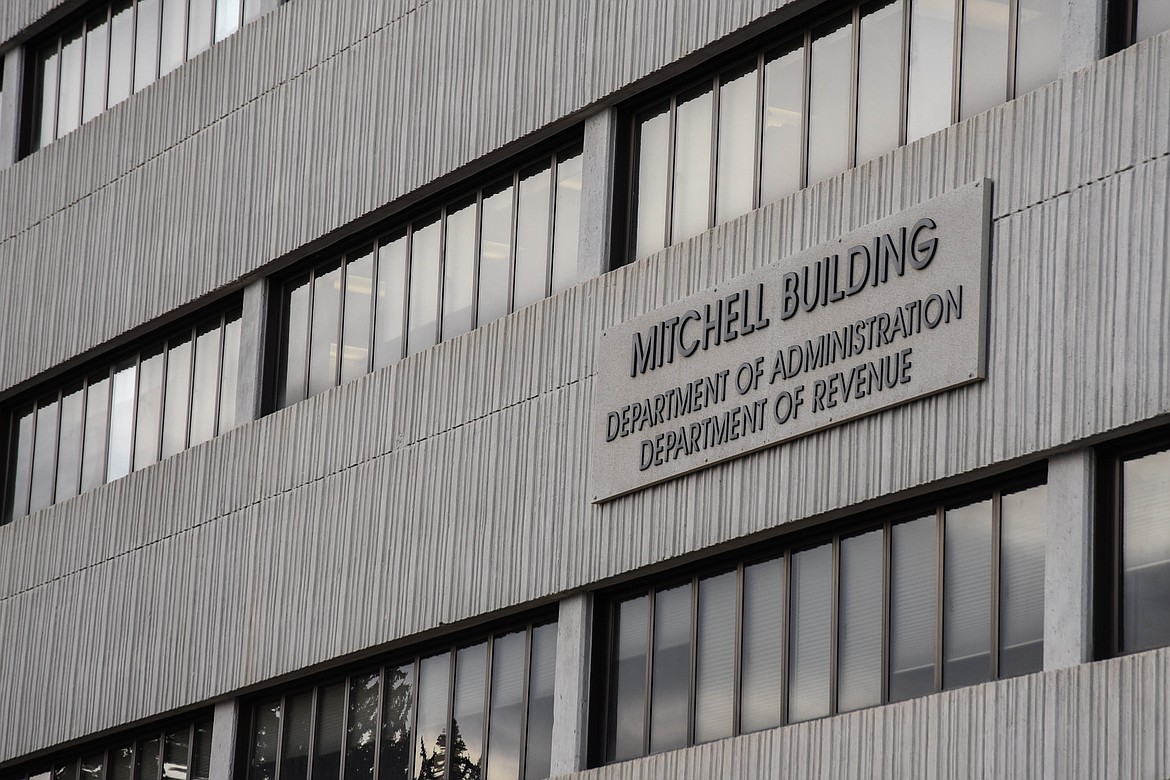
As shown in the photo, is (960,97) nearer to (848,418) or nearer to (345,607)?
(848,418)

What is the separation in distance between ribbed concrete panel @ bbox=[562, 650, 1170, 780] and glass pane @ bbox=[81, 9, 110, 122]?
17.1 metres

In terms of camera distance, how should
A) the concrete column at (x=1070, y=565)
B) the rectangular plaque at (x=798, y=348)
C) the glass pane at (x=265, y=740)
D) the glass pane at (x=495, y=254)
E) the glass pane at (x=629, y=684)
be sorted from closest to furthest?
the concrete column at (x=1070, y=565) < the rectangular plaque at (x=798, y=348) < the glass pane at (x=629, y=684) < the glass pane at (x=495, y=254) < the glass pane at (x=265, y=740)

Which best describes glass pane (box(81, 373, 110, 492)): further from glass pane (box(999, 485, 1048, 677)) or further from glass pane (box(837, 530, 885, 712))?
glass pane (box(999, 485, 1048, 677))

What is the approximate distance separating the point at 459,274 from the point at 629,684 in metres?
5.76

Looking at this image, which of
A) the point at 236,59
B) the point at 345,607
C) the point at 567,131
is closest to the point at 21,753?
the point at 345,607

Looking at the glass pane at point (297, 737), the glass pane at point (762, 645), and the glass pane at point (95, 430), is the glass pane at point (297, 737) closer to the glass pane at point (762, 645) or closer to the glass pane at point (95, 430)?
the glass pane at point (95, 430)

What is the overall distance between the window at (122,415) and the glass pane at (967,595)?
12.2 metres

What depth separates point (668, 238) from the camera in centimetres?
2264

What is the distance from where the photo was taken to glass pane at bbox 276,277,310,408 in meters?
27.6

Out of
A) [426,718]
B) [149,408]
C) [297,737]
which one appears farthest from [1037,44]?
[149,408]

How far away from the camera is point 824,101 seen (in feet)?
69.4

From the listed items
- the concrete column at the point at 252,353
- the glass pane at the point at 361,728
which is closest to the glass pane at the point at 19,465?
the concrete column at the point at 252,353

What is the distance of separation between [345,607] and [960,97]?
944cm

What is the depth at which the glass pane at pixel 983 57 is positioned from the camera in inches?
758
